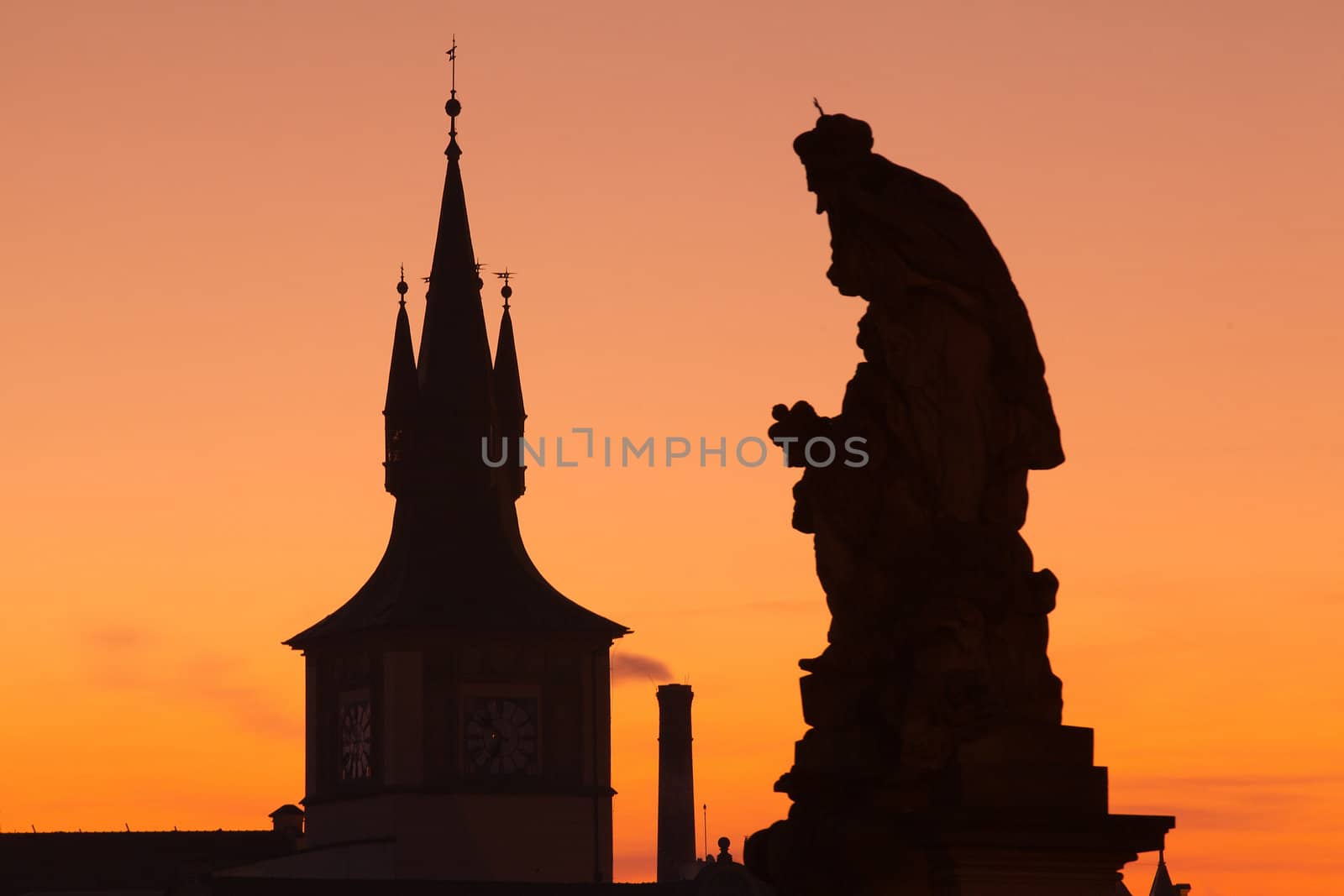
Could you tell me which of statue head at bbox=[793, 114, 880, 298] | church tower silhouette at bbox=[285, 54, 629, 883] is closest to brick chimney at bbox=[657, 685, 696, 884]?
church tower silhouette at bbox=[285, 54, 629, 883]

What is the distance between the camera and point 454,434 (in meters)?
94.4

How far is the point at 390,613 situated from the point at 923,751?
80794 millimetres

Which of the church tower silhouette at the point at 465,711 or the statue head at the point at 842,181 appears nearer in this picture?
the statue head at the point at 842,181

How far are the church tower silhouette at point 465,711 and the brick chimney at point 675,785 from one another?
2956 mm

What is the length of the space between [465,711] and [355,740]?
10.6 ft

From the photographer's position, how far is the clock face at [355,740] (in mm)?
91500

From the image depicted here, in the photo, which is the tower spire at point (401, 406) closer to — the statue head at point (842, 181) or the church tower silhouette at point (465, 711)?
the church tower silhouette at point (465, 711)

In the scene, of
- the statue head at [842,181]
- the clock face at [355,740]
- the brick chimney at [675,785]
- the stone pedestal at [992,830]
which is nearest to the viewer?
the stone pedestal at [992,830]

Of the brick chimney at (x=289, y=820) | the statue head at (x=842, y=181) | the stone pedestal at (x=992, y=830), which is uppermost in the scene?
the brick chimney at (x=289, y=820)

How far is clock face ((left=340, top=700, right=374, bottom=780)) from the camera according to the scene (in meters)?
91.5

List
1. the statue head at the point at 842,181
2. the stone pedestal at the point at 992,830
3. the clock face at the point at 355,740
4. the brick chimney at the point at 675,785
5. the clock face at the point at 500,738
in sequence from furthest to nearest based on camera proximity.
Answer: the brick chimney at the point at 675,785 → the clock face at the point at 355,740 → the clock face at the point at 500,738 → the statue head at the point at 842,181 → the stone pedestal at the point at 992,830

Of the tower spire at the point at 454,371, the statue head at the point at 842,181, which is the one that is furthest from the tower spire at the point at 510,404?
the statue head at the point at 842,181

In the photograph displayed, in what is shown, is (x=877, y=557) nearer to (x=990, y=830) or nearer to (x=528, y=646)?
(x=990, y=830)

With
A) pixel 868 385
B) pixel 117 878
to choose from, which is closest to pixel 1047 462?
pixel 868 385
